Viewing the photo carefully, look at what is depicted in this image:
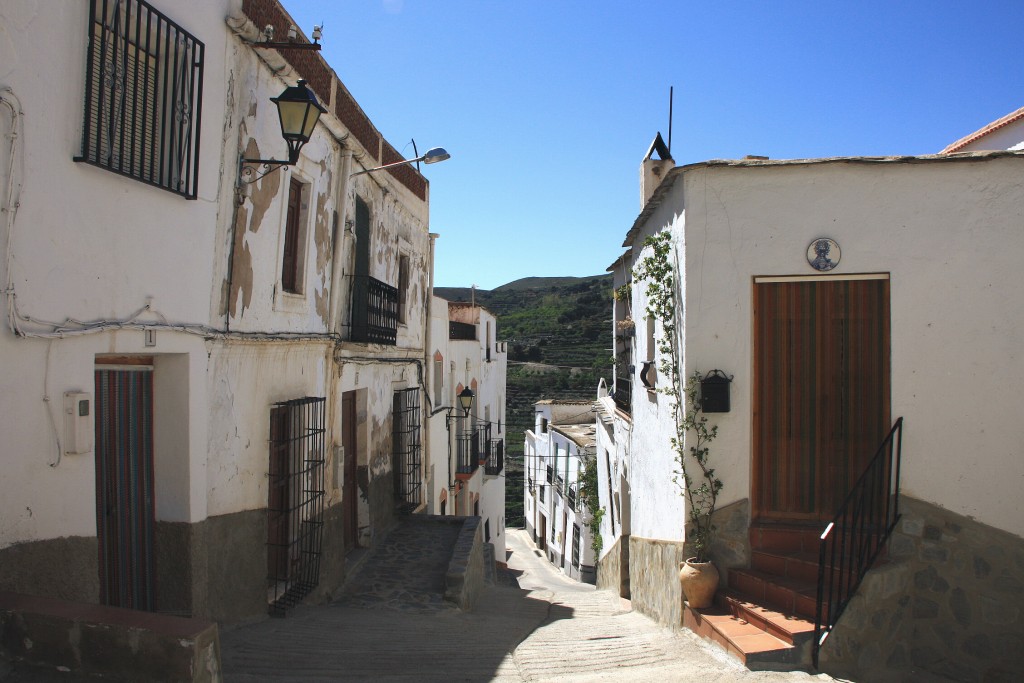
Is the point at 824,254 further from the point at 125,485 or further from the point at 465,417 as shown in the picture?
the point at 465,417

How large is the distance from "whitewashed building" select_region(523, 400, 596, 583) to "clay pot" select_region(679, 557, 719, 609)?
12.8 meters

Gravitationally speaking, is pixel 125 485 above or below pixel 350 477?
above

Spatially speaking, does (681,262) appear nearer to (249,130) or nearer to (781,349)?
(781,349)

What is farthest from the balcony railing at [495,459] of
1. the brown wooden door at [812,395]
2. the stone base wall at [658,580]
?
the brown wooden door at [812,395]

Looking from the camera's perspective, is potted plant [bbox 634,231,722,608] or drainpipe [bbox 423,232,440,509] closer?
potted plant [bbox 634,231,722,608]

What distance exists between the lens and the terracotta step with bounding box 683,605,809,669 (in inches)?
204

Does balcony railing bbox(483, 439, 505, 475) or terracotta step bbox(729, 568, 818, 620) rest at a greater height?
terracotta step bbox(729, 568, 818, 620)

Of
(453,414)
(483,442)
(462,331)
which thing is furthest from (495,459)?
(462,331)

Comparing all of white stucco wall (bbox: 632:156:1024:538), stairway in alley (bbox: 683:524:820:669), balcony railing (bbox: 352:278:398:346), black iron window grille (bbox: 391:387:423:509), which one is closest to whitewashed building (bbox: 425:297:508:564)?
black iron window grille (bbox: 391:387:423:509)

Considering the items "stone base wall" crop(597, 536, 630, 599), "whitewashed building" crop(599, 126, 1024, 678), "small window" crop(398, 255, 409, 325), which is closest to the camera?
"whitewashed building" crop(599, 126, 1024, 678)

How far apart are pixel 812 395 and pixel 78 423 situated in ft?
18.7

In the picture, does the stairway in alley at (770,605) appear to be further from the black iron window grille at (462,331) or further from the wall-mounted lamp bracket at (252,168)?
the black iron window grille at (462,331)

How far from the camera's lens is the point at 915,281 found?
615 centimetres

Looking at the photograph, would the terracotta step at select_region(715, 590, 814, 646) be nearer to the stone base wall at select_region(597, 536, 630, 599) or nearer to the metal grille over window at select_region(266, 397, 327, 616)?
the metal grille over window at select_region(266, 397, 327, 616)
